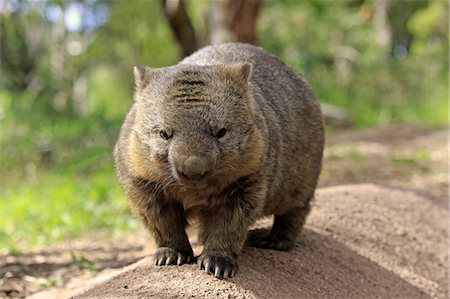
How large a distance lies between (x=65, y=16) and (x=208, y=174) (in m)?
28.6

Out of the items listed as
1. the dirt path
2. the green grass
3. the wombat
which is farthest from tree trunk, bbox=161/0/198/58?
the wombat

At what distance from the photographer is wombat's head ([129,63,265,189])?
3.27m

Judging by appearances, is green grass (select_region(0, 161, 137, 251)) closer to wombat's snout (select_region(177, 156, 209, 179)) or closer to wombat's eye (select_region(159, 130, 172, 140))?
wombat's eye (select_region(159, 130, 172, 140))

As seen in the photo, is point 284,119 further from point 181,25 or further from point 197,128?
point 181,25

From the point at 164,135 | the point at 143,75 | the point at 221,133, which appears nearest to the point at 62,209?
the point at 143,75

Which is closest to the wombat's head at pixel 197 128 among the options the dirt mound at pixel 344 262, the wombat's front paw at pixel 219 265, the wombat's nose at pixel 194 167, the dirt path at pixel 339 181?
the wombat's nose at pixel 194 167

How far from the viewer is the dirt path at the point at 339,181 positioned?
16.4 feet

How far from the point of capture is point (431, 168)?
844 cm

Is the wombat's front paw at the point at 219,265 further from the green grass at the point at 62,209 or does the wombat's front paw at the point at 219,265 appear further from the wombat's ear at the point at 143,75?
the green grass at the point at 62,209

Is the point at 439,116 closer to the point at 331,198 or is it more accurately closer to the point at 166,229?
the point at 331,198

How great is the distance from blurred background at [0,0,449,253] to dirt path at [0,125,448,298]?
20.9 inches

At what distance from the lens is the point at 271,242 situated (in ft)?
14.9

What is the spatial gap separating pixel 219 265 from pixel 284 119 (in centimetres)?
126

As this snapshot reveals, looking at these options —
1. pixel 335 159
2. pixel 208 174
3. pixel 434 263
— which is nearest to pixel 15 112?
pixel 335 159
